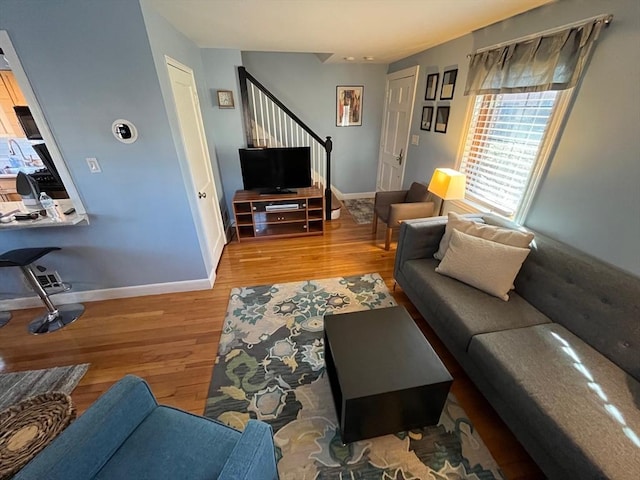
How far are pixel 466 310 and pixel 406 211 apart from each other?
151cm

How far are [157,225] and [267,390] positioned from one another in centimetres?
161

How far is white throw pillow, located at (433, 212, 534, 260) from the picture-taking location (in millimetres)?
1753

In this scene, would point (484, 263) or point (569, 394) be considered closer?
point (569, 394)

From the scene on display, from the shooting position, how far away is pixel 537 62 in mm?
1814

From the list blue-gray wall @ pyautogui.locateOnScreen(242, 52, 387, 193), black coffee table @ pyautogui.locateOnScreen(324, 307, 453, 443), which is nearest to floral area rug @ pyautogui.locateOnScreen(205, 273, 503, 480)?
black coffee table @ pyautogui.locateOnScreen(324, 307, 453, 443)

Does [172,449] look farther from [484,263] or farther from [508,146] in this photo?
[508,146]

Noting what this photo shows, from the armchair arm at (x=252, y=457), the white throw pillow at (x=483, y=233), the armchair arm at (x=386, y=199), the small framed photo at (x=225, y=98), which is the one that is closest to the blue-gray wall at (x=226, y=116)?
the small framed photo at (x=225, y=98)

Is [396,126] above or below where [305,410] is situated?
above

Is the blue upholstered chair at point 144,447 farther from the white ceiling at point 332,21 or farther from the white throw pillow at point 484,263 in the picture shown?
the white ceiling at point 332,21

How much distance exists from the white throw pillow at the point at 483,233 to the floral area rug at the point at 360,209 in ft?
6.35

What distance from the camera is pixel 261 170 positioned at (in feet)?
10.8

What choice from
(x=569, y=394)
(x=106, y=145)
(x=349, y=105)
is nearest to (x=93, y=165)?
(x=106, y=145)

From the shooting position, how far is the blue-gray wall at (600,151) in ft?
4.59

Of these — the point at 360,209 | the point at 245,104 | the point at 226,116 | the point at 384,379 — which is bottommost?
the point at 360,209
